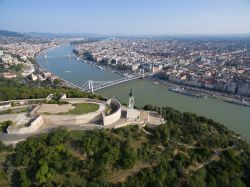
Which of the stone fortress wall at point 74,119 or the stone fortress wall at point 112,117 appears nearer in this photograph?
the stone fortress wall at point 74,119

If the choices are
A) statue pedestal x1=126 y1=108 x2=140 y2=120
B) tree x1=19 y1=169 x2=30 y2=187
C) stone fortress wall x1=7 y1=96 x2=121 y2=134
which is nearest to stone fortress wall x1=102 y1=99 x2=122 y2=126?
stone fortress wall x1=7 y1=96 x2=121 y2=134

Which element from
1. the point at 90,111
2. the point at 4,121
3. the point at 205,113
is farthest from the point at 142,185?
the point at 205,113

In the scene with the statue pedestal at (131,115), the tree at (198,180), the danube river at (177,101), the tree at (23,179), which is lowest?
the danube river at (177,101)

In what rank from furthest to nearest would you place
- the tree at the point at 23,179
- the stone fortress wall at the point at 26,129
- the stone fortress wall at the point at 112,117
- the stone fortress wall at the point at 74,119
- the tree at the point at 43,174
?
the stone fortress wall at the point at 112,117 < the stone fortress wall at the point at 74,119 < the stone fortress wall at the point at 26,129 < the tree at the point at 43,174 < the tree at the point at 23,179

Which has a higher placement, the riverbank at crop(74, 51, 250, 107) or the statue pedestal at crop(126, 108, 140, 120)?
the statue pedestal at crop(126, 108, 140, 120)

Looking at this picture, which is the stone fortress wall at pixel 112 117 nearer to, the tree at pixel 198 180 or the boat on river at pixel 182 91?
the tree at pixel 198 180

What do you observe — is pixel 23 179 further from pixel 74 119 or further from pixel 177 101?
pixel 177 101

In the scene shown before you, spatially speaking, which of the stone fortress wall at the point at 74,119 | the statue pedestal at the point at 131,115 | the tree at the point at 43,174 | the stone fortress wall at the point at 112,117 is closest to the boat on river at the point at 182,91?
the statue pedestal at the point at 131,115

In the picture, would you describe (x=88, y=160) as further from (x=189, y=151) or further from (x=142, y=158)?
(x=189, y=151)

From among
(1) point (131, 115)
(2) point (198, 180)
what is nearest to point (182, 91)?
(1) point (131, 115)

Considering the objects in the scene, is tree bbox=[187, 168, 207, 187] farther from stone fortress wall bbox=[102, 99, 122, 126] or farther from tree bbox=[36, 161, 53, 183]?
tree bbox=[36, 161, 53, 183]

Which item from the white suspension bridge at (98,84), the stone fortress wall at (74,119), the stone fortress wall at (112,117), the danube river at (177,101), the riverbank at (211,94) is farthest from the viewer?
the white suspension bridge at (98,84)

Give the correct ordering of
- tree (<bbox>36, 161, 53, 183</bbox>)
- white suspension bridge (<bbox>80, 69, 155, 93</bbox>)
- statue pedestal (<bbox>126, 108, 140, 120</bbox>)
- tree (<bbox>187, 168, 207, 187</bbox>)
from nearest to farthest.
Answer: tree (<bbox>36, 161, 53, 183</bbox>) < tree (<bbox>187, 168, 207, 187</bbox>) < statue pedestal (<bbox>126, 108, 140, 120</bbox>) < white suspension bridge (<bbox>80, 69, 155, 93</bbox>)
